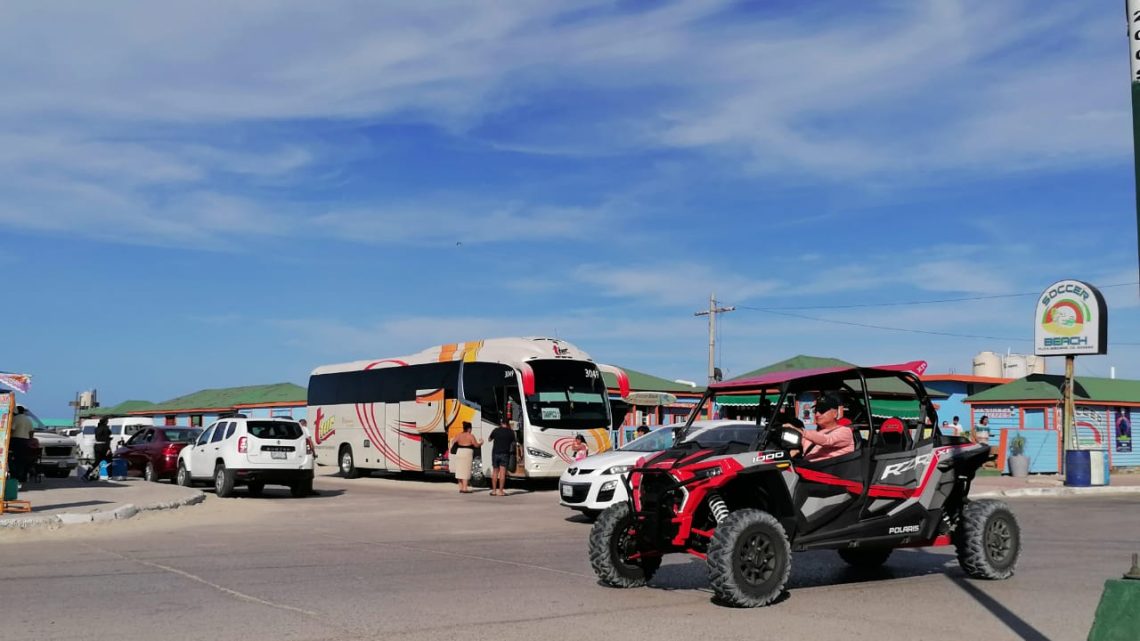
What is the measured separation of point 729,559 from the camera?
27.4 ft

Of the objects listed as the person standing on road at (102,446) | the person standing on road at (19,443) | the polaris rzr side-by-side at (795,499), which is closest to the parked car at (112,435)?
the person standing on road at (102,446)

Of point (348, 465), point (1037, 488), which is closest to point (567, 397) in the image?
point (348, 465)

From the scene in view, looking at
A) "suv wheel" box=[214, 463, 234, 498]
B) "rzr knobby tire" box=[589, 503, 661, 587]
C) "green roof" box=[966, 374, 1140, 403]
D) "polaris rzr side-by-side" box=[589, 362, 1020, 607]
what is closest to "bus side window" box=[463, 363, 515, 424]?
"suv wheel" box=[214, 463, 234, 498]

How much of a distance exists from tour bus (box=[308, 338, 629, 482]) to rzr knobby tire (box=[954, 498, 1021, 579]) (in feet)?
53.4

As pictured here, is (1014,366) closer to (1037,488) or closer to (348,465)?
(1037,488)

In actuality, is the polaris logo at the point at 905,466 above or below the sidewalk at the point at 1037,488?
above

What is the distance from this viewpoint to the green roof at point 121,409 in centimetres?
7733

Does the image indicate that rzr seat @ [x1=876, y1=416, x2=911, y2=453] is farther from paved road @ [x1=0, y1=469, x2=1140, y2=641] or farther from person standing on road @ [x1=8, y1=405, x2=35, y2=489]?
person standing on road @ [x1=8, y1=405, x2=35, y2=489]

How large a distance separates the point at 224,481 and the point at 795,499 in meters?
17.1

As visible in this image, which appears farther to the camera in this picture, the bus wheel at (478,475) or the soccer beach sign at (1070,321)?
the soccer beach sign at (1070,321)

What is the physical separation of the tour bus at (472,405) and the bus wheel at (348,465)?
1.3 inches

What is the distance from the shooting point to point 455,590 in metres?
9.60

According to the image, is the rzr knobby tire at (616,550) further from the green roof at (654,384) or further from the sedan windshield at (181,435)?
the green roof at (654,384)

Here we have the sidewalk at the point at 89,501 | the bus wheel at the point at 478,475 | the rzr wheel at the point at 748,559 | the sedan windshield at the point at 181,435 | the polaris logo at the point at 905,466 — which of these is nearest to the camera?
the rzr wheel at the point at 748,559
